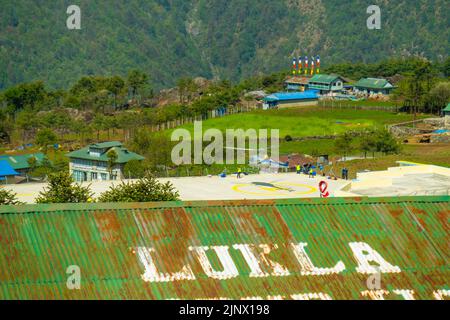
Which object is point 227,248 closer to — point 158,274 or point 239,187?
point 158,274

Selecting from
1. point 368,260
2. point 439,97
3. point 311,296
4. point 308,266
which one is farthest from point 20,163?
point 311,296

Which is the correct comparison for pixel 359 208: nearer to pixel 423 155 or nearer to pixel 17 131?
pixel 423 155

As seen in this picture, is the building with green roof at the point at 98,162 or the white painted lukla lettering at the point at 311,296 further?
the building with green roof at the point at 98,162

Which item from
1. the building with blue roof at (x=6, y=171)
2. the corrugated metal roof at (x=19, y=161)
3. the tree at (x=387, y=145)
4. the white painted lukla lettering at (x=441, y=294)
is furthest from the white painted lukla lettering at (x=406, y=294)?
the corrugated metal roof at (x=19, y=161)

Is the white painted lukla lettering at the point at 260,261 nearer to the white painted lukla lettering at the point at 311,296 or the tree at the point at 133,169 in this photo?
the white painted lukla lettering at the point at 311,296

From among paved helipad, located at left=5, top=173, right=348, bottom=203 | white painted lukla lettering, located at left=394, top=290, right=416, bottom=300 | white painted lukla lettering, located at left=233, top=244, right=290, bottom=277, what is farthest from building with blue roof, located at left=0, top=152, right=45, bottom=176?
white painted lukla lettering, located at left=394, top=290, right=416, bottom=300
